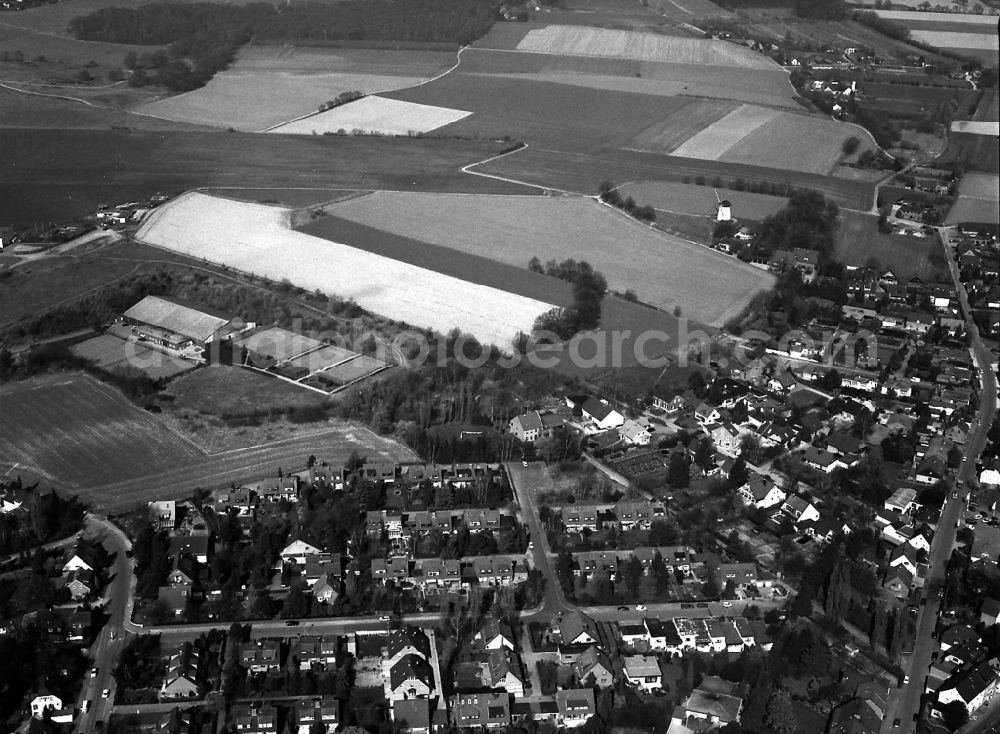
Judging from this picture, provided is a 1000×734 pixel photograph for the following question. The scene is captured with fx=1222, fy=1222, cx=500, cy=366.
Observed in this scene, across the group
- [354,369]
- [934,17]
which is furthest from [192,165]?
[934,17]

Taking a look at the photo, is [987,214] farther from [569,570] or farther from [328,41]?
[328,41]

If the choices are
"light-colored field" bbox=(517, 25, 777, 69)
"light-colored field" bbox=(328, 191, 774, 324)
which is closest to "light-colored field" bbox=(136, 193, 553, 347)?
"light-colored field" bbox=(328, 191, 774, 324)

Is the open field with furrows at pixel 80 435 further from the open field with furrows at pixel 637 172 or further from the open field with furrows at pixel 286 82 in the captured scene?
the open field with furrows at pixel 286 82

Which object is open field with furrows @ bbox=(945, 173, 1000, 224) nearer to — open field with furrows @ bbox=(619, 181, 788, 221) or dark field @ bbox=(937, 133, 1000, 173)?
dark field @ bbox=(937, 133, 1000, 173)

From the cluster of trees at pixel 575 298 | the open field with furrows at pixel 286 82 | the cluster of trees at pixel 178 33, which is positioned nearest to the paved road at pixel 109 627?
the cluster of trees at pixel 575 298

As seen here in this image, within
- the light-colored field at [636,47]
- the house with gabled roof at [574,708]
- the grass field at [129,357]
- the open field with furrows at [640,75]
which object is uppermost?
the light-colored field at [636,47]

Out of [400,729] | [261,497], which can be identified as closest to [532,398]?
[261,497]
